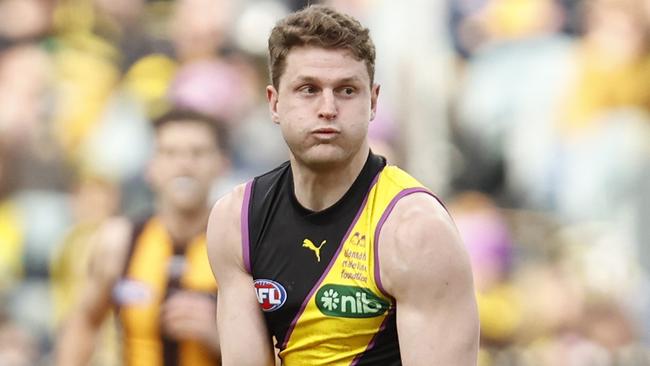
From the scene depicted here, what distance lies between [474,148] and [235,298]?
4.77 m

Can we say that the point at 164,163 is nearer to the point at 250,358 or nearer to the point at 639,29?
the point at 250,358

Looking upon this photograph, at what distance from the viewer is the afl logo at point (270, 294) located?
161 inches

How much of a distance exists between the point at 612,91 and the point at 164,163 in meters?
3.39

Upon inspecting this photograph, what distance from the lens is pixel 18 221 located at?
9047mm

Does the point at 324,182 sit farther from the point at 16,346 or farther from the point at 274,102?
the point at 16,346

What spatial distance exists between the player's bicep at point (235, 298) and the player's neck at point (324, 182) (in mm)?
227

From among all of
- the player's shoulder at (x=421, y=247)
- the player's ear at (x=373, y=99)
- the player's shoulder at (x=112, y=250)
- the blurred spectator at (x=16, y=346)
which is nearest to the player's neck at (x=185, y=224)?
the player's shoulder at (x=112, y=250)

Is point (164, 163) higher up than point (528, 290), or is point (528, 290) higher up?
point (164, 163)

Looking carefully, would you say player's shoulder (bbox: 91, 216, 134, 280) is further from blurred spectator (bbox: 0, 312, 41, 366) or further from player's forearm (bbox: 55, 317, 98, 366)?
blurred spectator (bbox: 0, 312, 41, 366)

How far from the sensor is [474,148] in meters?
8.77

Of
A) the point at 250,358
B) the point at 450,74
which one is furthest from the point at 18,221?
the point at 250,358

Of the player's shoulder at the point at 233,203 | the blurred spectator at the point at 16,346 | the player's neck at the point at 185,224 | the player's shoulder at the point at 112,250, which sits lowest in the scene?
the blurred spectator at the point at 16,346

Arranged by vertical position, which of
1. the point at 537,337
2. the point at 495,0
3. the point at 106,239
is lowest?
the point at 537,337

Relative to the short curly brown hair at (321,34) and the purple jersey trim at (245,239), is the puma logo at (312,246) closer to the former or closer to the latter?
the purple jersey trim at (245,239)
